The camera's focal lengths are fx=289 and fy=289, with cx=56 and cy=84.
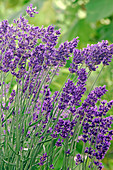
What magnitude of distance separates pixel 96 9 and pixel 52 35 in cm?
147

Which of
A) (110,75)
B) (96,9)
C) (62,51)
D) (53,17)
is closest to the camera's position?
(62,51)

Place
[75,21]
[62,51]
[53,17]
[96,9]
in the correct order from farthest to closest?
[53,17], [75,21], [96,9], [62,51]

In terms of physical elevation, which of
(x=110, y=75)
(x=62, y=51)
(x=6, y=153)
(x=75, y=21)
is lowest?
(x=6, y=153)

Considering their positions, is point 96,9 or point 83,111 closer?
point 83,111

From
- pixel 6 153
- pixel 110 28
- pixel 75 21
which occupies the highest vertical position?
pixel 75 21

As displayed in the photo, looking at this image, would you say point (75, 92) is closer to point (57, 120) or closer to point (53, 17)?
point (57, 120)

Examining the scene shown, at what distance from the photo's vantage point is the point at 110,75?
1.23m

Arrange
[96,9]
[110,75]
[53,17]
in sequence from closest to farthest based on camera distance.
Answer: [110,75] → [96,9] → [53,17]

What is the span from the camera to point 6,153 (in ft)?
1.69

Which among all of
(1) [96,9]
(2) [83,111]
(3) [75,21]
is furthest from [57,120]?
(3) [75,21]

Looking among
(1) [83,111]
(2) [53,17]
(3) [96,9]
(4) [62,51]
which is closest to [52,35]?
(4) [62,51]

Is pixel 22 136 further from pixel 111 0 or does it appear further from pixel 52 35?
pixel 111 0

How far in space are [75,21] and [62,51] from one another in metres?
1.87

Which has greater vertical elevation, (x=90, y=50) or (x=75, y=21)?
(x=75, y=21)
